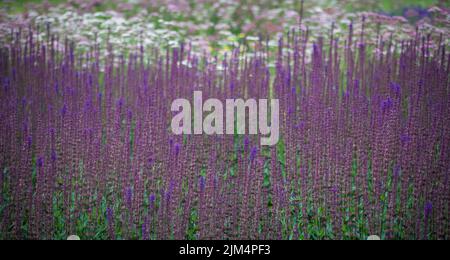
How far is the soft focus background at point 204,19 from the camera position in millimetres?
6488

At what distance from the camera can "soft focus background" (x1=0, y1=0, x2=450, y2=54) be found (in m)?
6.49

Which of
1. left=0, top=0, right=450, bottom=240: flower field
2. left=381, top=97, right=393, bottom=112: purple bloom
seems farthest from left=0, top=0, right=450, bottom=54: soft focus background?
left=381, top=97, right=393, bottom=112: purple bloom

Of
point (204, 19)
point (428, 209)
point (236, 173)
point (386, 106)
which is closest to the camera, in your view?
point (428, 209)

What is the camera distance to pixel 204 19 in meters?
8.73

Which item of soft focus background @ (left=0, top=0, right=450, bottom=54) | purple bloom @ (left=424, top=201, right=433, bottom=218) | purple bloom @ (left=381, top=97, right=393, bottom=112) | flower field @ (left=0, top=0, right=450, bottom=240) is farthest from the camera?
soft focus background @ (left=0, top=0, right=450, bottom=54)

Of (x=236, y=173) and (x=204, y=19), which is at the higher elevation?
(x=204, y=19)

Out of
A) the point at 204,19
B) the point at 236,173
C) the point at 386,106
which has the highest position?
the point at 204,19

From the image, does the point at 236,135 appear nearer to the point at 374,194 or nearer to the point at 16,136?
the point at 374,194

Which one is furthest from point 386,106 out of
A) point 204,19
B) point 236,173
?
point 204,19

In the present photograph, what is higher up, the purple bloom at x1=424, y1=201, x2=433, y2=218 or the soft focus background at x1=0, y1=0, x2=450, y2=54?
the soft focus background at x1=0, y1=0, x2=450, y2=54

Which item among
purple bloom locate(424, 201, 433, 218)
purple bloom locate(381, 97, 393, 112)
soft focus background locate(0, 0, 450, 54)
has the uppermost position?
soft focus background locate(0, 0, 450, 54)

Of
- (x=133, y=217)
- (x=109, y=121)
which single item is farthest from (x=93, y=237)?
(x=109, y=121)

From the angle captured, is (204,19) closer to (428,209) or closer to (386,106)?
(386,106)

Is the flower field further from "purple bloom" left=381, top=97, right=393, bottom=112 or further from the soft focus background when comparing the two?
the soft focus background
